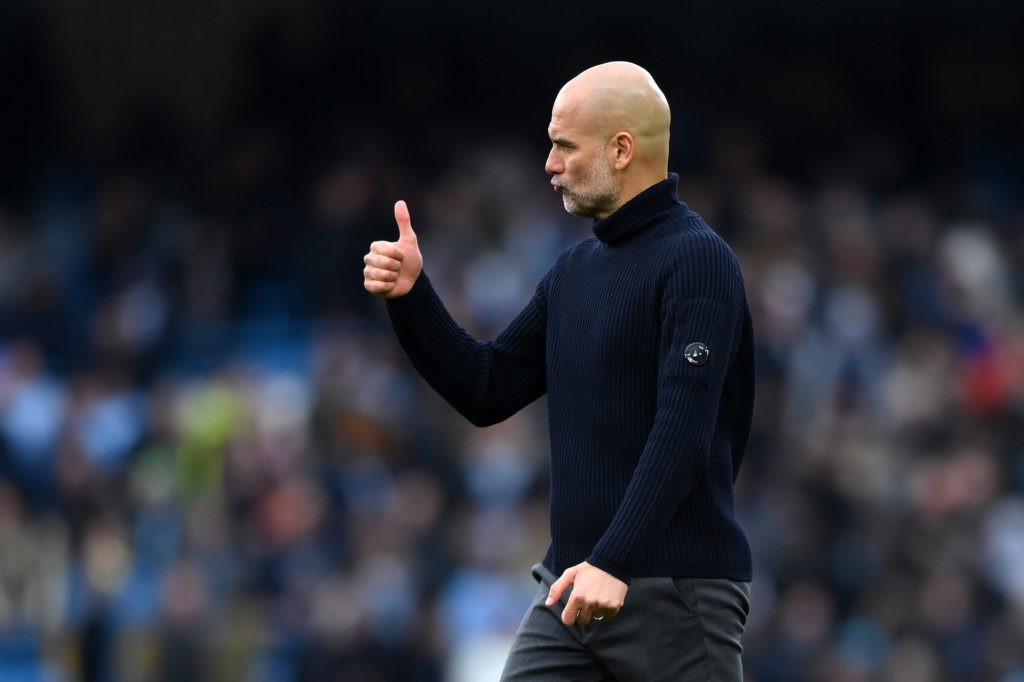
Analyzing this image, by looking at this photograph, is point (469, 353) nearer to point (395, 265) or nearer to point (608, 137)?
point (395, 265)

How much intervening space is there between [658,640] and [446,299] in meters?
7.27

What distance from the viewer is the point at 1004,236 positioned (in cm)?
1180

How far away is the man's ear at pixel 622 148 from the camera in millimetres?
3781

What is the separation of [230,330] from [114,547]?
7.11ft

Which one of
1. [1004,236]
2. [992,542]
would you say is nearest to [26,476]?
[992,542]

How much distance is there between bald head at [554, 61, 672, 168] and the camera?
3771 millimetres

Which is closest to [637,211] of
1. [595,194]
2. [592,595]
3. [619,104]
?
[595,194]

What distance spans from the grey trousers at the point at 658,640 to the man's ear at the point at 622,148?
0.83 meters

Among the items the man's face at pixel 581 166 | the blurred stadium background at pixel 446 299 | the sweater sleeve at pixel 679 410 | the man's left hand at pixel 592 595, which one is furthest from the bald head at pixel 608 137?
the blurred stadium background at pixel 446 299

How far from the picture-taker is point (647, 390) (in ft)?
12.2

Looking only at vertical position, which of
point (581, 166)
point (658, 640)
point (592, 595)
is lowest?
point (658, 640)

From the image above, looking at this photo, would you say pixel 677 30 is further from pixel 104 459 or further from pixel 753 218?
pixel 104 459

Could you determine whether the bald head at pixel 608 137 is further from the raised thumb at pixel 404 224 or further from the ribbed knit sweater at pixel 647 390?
the raised thumb at pixel 404 224

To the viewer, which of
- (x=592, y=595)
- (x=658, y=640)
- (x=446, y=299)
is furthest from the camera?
(x=446, y=299)
